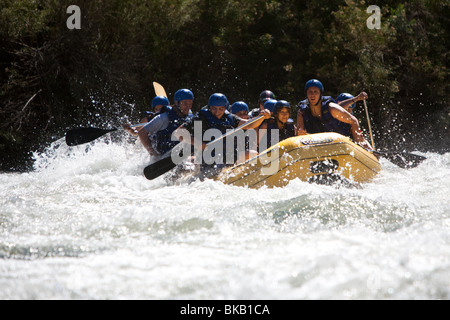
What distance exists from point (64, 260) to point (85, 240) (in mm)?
397

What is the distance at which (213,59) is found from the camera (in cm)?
1199

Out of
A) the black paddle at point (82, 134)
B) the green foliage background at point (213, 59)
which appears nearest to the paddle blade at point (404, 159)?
the black paddle at point (82, 134)

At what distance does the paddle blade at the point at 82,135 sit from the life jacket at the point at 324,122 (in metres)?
2.71

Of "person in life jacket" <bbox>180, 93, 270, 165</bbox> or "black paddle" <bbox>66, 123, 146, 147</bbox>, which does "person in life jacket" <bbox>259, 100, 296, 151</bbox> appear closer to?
"person in life jacket" <bbox>180, 93, 270, 165</bbox>

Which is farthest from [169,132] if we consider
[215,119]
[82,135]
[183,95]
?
[82,135]

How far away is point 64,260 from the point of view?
11.4 feet

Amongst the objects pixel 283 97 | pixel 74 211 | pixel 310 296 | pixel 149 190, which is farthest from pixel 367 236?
pixel 283 97

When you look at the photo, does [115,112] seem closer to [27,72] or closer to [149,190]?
[27,72]

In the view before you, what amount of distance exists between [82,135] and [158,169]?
1937 mm

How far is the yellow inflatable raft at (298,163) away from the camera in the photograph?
5.58m

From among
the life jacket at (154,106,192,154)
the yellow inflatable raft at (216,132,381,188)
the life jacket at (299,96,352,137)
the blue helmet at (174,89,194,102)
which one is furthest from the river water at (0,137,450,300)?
the blue helmet at (174,89,194,102)

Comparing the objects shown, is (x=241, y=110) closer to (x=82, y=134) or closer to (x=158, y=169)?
(x=158, y=169)

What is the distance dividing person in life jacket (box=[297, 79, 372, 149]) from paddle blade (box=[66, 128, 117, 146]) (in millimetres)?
2722

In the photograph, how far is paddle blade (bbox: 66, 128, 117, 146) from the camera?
7.24 m
